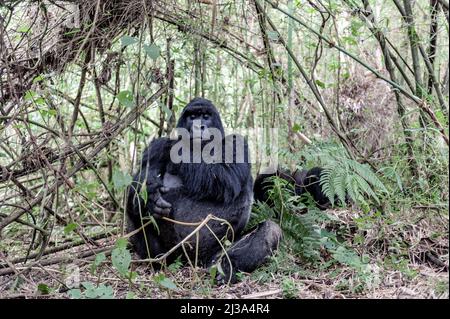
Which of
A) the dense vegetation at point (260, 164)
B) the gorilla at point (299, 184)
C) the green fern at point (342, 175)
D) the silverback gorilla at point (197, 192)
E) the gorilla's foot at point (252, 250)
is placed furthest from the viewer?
the gorilla at point (299, 184)

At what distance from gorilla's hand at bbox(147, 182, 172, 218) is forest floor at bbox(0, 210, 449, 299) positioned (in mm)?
376

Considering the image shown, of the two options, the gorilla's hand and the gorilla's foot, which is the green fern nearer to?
the gorilla's foot

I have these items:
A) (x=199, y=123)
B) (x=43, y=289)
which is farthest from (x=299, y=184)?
(x=43, y=289)

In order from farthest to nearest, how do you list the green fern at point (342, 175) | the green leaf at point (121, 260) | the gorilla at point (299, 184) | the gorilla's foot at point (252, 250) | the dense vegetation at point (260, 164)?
the gorilla at point (299, 184)
the gorilla's foot at point (252, 250)
the green fern at point (342, 175)
the dense vegetation at point (260, 164)
the green leaf at point (121, 260)

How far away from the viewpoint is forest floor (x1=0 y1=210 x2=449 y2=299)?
3.46m

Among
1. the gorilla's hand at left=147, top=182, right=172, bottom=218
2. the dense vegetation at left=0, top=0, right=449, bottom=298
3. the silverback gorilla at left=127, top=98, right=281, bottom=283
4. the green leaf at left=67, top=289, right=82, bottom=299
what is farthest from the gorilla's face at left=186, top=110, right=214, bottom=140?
the green leaf at left=67, top=289, right=82, bottom=299

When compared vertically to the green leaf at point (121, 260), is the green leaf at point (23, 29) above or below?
above

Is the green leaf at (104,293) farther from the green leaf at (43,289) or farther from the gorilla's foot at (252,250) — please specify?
the gorilla's foot at (252,250)

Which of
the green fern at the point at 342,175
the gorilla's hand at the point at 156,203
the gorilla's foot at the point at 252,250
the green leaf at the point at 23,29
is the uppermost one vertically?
the green leaf at the point at 23,29

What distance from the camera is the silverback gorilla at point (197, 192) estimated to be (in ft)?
14.0

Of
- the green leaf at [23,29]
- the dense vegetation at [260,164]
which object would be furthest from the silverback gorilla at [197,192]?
the green leaf at [23,29]

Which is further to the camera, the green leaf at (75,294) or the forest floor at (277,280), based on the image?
the forest floor at (277,280)

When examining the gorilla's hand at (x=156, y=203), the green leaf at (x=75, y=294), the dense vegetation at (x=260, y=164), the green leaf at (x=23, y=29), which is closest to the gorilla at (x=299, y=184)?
the dense vegetation at (x=260, y=164)
